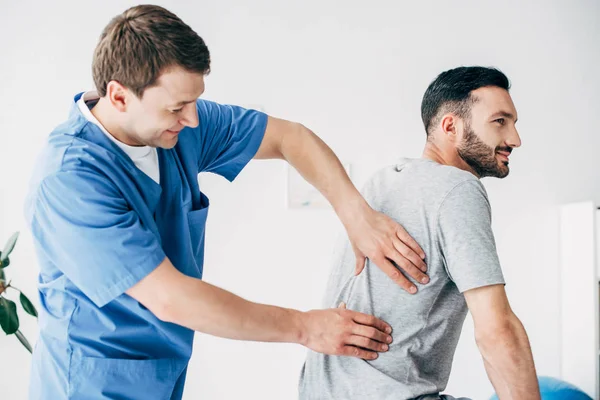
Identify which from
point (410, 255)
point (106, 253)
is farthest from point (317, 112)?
point (106, 253)

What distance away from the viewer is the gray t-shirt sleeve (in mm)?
1109

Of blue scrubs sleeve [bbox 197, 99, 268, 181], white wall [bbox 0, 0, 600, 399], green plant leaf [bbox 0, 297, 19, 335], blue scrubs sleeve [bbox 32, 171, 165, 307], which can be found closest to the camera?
blue scrubs sleeve [bbox 32, 171, 165, 307]

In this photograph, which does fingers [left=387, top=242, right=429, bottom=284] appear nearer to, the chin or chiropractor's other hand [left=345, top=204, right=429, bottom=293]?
chiropractor's other hand [left=345, top=204, right=429, bottom=293]

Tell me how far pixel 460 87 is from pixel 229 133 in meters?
0.59

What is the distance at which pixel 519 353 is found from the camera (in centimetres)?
114

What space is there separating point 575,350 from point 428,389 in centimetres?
205

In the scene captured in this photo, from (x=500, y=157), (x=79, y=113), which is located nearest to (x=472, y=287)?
(x=500, y=157)

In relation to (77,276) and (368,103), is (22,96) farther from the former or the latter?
(77,276)

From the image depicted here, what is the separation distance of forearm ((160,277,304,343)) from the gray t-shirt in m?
0.17

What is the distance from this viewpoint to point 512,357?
1136 millimetres

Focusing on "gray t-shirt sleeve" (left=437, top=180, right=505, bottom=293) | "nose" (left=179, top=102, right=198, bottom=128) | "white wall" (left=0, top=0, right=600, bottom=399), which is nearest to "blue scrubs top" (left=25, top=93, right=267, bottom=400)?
"nose" (left=179, top=102, right=198, bottom=128)

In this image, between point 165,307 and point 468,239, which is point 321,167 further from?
point 165,307

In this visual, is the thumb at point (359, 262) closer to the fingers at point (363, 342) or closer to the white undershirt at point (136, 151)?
the fingers at point (363, 342)

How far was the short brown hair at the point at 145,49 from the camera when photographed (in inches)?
41.6
